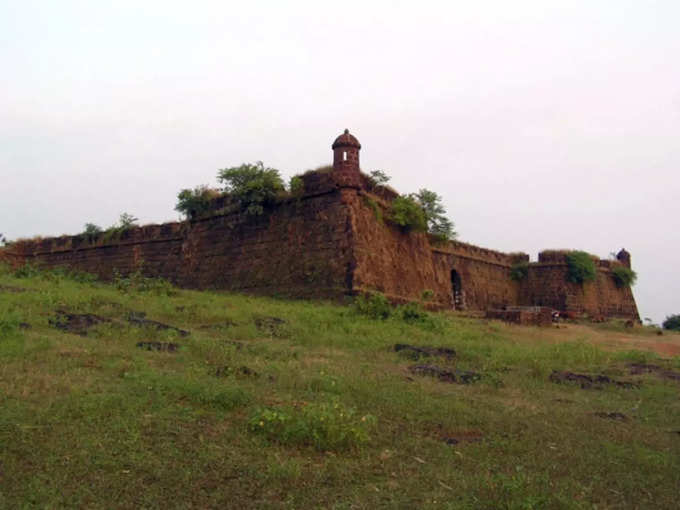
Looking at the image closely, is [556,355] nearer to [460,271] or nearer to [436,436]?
[436,436]

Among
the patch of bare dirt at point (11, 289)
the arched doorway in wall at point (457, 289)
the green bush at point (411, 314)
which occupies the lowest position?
the green bush at point (411, 314)

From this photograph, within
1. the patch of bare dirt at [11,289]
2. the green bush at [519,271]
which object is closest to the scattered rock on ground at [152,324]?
the patch of bare dirt at [11,289]

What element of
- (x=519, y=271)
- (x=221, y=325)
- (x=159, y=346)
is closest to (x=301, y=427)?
(x=159, y=346)

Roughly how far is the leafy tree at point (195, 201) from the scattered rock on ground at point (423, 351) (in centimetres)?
1048

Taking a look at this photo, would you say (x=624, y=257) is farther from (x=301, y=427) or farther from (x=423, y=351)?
(x=301, y=427)

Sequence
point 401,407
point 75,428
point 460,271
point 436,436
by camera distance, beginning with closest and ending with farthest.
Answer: point 75,428
point 436,436
point 401,407
point 460,271

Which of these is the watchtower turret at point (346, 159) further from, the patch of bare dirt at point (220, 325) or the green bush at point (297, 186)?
the patch of bare dirt at point (220, 325)

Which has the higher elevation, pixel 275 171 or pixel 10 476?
pixel 275 171

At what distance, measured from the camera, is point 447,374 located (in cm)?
794

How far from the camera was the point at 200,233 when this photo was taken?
18.7 metres

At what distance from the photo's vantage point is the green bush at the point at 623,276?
28.5 m

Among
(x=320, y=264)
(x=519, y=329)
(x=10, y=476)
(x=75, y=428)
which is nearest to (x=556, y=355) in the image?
(x=519, y=329)

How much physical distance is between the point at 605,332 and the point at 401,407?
14.1 meters

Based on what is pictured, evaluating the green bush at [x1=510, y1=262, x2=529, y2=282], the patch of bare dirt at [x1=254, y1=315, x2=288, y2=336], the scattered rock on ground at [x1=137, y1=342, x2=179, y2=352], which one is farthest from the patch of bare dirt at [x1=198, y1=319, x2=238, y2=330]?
the green bush at [x1=510, y1=262, x2=529, y2=282]
